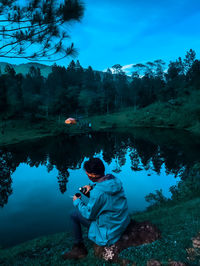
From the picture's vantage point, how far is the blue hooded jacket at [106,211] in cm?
312

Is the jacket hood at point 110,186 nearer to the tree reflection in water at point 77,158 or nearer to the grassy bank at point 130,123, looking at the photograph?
the tree reflection in water at point 77,158

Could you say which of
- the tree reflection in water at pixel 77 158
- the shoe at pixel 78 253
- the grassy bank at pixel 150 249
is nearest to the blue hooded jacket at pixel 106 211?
the grassy bank at pixel 150 249

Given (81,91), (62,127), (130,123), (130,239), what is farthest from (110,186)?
(81,91)

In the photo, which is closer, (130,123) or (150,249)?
(150,249)

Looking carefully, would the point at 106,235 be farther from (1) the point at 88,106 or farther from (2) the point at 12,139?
(1) the point at 88,106

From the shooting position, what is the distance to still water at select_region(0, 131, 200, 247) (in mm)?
8922

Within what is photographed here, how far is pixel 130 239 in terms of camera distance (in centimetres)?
365

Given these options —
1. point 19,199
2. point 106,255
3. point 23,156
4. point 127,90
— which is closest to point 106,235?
point 106,255

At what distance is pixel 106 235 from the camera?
332cm

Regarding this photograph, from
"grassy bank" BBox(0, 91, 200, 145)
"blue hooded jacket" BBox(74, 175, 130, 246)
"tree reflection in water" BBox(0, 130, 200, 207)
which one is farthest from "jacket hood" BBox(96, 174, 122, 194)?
"grassy bank" BBox(0, 91, 200, 145)

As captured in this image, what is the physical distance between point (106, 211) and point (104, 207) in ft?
0.36

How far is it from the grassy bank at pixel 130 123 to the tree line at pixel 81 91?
3.02m

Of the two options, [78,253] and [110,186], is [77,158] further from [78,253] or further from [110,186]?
[110,186]

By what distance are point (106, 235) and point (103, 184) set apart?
3.09ft
